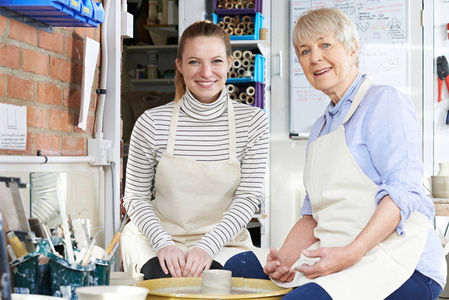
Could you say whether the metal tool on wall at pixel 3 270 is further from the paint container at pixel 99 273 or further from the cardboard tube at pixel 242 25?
the cardboard tube at pixel 242 25

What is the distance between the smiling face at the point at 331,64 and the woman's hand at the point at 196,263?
0.62m

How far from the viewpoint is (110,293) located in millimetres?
959

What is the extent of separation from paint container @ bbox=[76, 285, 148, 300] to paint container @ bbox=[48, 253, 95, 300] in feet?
0.34

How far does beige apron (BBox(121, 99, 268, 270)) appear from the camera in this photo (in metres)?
2.00

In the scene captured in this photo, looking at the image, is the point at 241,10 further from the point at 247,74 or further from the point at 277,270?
the point at 277,270

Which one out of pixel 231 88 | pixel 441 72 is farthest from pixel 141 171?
pixel 441 72

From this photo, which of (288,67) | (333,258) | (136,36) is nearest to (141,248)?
(333,258)

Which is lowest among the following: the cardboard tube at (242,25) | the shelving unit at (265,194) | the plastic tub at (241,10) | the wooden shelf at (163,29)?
the shelving unit at (265,194)

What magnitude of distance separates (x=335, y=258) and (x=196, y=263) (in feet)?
1.70

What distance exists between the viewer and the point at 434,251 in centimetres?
145

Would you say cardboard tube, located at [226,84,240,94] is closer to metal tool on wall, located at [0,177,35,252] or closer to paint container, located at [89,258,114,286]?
metal tool on wall, located at [0,177,35,252]

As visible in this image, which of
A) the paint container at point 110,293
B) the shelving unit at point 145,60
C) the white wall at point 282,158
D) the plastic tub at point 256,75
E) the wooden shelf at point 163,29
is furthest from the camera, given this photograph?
the shelving unit at point 145,60

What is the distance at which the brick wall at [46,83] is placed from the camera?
1.67m

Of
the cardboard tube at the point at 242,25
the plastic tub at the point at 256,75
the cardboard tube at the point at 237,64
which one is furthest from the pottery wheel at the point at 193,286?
the cardboard tube at the point at 242,25
